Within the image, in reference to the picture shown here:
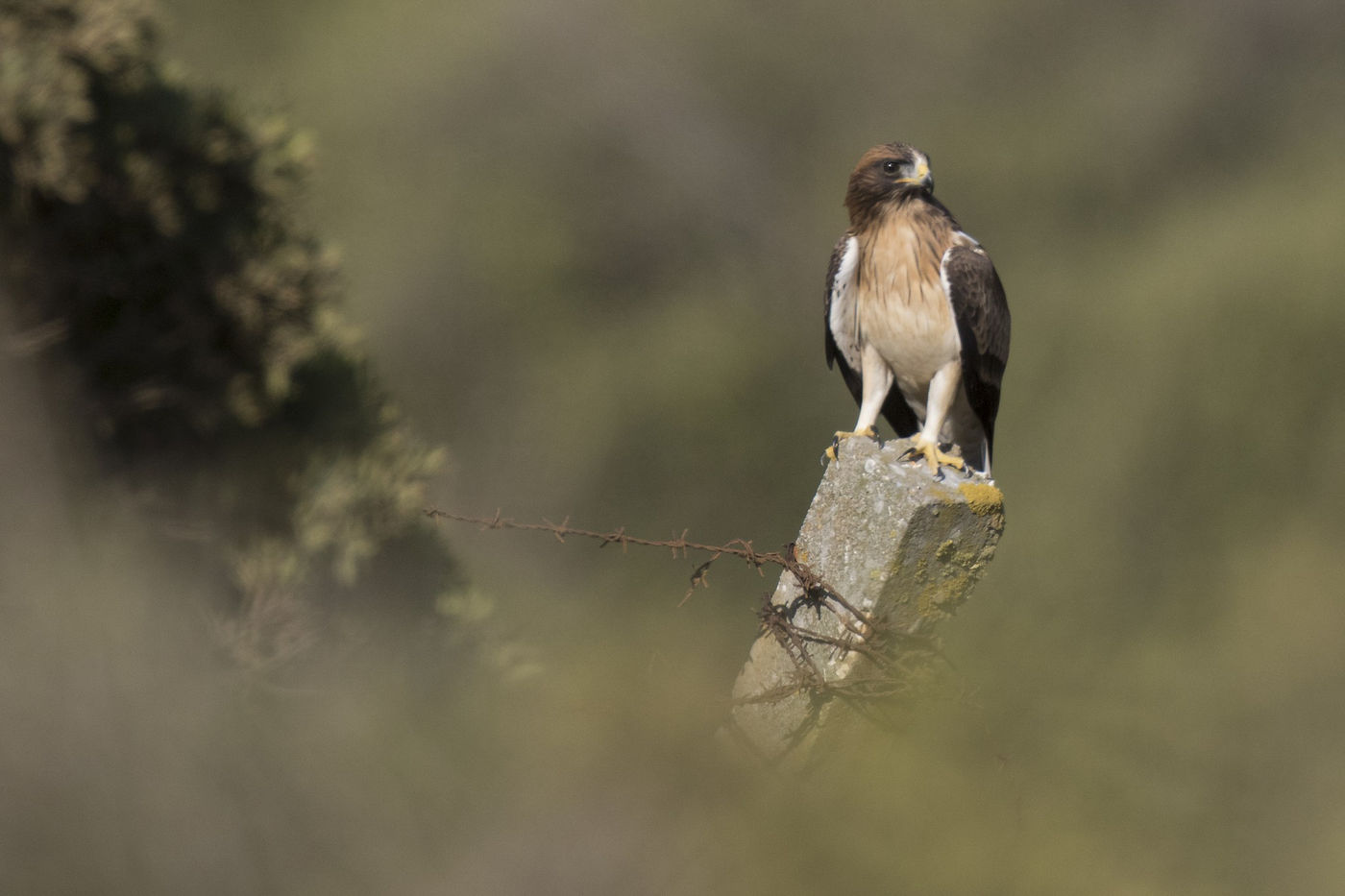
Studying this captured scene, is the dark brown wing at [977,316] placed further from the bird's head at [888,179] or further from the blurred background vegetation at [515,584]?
the blurred background vegetation at [515,584]

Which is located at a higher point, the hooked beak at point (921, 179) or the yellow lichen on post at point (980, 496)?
the hooked beak at point (921, 179)

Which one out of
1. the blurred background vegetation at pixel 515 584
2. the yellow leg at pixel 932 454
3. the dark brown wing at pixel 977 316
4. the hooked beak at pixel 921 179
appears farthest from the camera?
the hooked beak at pixel 921 179

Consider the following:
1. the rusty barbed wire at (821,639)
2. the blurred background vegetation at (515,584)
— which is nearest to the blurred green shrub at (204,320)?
the blurred background vegetation at (515,584)

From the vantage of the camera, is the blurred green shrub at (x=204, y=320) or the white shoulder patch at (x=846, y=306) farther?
the white shoulder patch at (x=846, y=306)

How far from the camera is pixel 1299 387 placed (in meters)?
3.06

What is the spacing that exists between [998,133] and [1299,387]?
16.3 m

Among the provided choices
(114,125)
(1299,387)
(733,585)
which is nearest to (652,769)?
(1299,387)

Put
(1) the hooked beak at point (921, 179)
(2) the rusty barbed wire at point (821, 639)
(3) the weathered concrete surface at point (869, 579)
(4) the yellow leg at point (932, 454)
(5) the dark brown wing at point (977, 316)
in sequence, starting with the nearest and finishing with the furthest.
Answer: (2) the rusty barbed wire at point (821, 639) → (3) the weathered concrete surface at point (869, 579) → (4) the yellow leg at point (932, 454) → (5) the dark brown wing at point (977, 316) → (1) the hooked beak at point (921, 179)

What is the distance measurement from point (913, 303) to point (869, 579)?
6.81 feet

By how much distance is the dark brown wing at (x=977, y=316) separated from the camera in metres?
4.17

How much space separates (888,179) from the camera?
4.40 metres

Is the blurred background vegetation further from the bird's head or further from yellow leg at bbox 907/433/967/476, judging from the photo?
the bird's head

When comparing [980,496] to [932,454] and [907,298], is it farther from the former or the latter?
[907,298]

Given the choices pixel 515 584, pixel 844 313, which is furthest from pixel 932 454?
pixel 515 584
